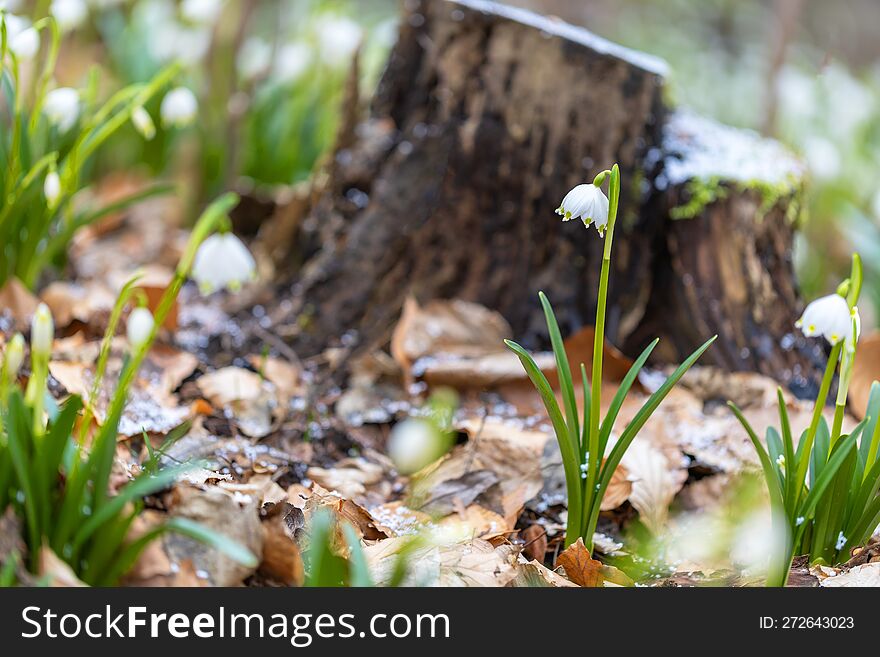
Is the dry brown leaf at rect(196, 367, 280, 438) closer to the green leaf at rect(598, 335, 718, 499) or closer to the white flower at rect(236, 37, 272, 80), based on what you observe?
the green leaf at rect(598, 335, 718, 499)

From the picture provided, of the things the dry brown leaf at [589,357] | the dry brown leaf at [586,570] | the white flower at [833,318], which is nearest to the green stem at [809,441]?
the white flower at [833,318]

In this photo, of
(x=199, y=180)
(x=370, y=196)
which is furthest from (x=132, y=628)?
(x=199, y=180)

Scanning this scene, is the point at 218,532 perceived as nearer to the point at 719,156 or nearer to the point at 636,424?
the point at 636,424

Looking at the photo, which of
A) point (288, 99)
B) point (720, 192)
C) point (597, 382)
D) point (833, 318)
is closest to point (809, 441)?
point (833, 318)

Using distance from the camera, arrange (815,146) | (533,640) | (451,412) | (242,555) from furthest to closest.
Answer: (815,146) < (451,412) < (533,640) < (242,555)

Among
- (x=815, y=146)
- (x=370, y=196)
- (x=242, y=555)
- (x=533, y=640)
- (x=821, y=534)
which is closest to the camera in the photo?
(x=242, y=555)

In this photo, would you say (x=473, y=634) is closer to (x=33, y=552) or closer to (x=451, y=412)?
(x=33, y=552)

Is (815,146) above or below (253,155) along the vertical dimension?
above

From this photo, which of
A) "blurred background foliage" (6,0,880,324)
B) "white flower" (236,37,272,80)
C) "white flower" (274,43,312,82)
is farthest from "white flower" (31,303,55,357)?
"white flower" (274,43,312,82)
